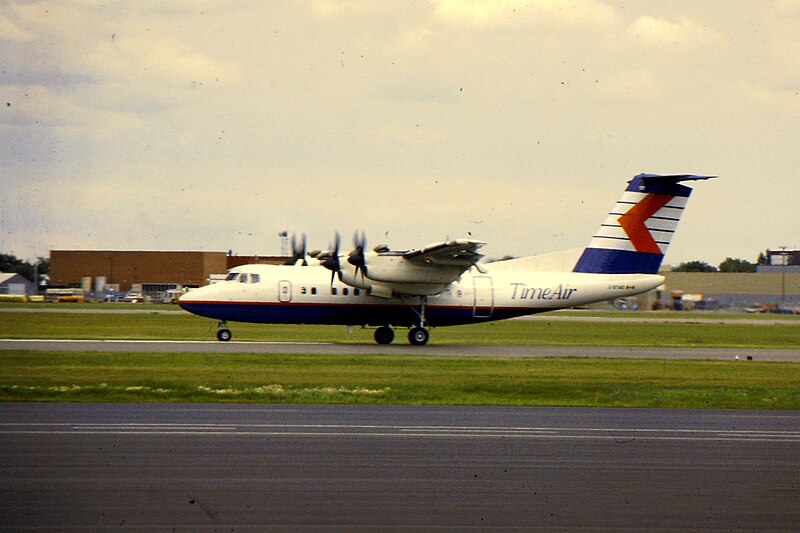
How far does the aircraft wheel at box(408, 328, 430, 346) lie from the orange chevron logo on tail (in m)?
8.52

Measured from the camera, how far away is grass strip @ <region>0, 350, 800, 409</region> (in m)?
19.8

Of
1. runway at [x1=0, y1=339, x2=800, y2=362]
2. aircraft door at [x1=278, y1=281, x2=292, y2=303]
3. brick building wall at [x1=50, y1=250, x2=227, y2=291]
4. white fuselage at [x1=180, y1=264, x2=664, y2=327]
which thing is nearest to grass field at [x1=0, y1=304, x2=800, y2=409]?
runway at [x1=0, y1=339, x2=800, y2=362]

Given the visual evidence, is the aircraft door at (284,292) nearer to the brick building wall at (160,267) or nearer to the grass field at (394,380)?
the grass field at (394,380)

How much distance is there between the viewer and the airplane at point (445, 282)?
34656mm

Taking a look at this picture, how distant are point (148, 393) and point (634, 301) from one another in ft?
271

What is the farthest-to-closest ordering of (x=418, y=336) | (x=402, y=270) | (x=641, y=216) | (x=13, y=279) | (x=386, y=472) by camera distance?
1. (x=13, y=279)
2. (x=641, y=216)
3. (x=418, y=336)
4. (x=402, y=270)
5. (x=386, y=472)

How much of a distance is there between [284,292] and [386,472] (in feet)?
80.0

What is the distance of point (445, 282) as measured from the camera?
116 ft

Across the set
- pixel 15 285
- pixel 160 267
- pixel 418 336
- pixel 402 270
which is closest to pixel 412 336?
pixel 418 336

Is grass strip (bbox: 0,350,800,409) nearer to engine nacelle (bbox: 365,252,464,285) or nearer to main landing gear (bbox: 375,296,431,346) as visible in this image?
engine nacelle (bbox: 365,252,464,285)

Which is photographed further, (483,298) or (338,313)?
(483,298)

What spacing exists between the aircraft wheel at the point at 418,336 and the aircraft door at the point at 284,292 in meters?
4.62

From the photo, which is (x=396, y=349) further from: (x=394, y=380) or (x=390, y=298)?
(x=394, y=380)

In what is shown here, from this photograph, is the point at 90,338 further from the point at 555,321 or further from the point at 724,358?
the point at 555,321
